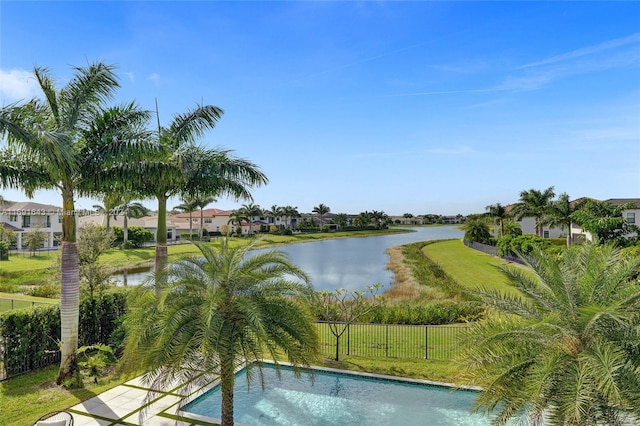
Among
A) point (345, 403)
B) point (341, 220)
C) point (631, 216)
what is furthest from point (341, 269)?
point (341, 220)

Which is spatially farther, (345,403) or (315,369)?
(315,369)

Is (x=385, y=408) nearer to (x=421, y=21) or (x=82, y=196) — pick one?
(x=82, y=196)

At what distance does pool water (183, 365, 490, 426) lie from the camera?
10203 mm

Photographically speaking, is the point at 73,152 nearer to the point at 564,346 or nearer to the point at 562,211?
the point at 564,346

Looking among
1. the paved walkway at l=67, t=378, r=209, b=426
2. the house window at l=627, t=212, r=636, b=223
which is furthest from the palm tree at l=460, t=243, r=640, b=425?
the house window at l=627, t=212, r=636, b=223

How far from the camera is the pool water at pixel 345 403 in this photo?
1020 centimetres

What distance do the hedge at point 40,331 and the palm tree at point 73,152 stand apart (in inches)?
52.8

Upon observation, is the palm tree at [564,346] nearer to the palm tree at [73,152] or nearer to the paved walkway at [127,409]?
the paved walkway at [127,409]

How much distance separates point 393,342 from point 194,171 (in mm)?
10306

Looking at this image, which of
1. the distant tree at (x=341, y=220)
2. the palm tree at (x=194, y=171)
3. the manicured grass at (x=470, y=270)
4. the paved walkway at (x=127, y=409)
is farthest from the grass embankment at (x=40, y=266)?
the distant tree at (x=341, y=220)

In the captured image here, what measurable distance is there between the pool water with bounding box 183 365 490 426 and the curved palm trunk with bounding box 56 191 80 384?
12.8ft

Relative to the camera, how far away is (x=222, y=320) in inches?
320

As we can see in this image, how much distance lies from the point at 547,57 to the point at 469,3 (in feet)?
14.3

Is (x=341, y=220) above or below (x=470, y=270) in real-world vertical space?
above
